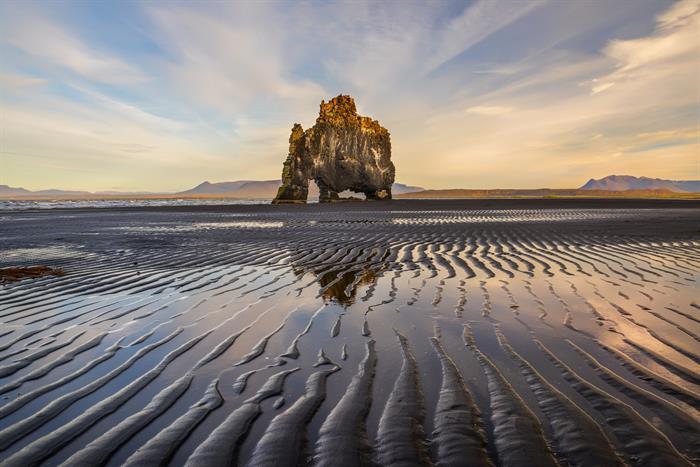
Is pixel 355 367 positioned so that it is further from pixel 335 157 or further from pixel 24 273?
pixel 335 157

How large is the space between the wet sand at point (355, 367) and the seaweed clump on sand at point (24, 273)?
0.43m

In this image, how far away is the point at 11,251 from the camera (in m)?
13.2

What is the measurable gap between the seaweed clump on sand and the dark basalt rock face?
197 ft

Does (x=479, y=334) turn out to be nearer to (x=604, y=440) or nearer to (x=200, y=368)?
(x=604, y=440)

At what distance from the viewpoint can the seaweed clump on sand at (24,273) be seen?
842 cm

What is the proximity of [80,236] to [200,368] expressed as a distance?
16.8 m

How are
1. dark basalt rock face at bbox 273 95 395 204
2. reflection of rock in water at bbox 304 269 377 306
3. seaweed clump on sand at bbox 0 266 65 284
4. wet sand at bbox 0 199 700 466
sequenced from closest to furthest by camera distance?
wet sand at bbox 0 199 700 466 → reflection of rock in water at bbox 304 269 377 306 → seaweed clump on sand at bbox 0 266 65 284 → dark basalt rock face at bbox 273 95 395 204

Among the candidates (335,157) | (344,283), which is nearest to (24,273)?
(344,283)

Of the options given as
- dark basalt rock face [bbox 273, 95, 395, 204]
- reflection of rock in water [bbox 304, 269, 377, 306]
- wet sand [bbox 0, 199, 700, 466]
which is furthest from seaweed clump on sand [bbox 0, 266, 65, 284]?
dark basalt rock face [bbox 273, 95, 395, 204]

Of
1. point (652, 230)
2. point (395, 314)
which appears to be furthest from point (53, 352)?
point (652, 230)

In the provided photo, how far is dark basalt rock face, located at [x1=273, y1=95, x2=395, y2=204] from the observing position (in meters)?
71.9

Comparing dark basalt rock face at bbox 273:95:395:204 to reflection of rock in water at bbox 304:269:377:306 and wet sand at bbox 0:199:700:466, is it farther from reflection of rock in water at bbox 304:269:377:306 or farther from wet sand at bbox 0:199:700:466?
wet sand at bbox 0:199:700:466

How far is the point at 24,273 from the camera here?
28.9 ft

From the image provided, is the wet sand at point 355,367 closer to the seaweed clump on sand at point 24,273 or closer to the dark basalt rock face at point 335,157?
the seaweed clump on sand at point 24,273
